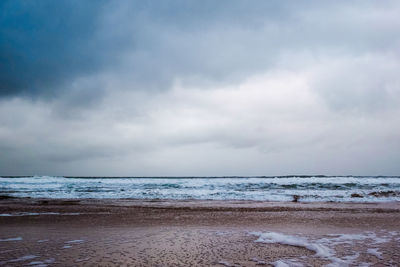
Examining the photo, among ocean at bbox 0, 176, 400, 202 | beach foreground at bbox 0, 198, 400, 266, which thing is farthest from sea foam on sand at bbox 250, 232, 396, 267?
ocean at bbox 0, 176, 400, 202

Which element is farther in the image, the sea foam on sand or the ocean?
the ocean

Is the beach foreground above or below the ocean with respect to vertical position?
above

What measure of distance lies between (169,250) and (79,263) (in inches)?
57.2

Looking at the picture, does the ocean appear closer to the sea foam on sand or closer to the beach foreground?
the beach foreground

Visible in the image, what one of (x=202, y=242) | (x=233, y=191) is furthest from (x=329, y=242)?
(x=233, y=191)

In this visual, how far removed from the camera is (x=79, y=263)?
14.0 feet

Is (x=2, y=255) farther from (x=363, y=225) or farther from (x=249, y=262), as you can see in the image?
(x=363, y=225)

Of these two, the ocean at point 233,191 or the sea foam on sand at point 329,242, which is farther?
the ocean at point 233,191

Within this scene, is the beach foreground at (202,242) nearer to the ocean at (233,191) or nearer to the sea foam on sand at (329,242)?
the sea foam on sand at (329,242)

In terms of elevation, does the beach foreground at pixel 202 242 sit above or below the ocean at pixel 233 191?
above

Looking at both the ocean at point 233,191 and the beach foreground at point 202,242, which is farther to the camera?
the ocean at point 233,191

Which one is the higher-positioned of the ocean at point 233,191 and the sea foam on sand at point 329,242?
the sea foam on sand at point 329,242

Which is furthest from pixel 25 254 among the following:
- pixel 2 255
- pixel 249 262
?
pixel 249 262

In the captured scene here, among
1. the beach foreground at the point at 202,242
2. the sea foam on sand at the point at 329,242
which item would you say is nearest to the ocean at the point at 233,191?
the beach foreground at the point at 202,242
